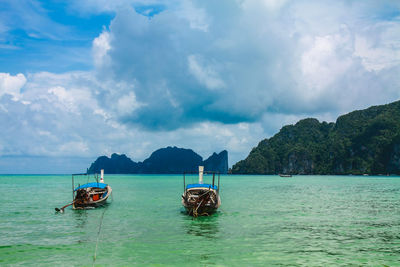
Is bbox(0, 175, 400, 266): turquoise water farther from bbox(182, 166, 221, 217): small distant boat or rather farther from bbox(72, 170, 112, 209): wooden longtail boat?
bbox(72, 170, 112, 209): wooden longtail boat

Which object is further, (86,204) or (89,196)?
(89,196)

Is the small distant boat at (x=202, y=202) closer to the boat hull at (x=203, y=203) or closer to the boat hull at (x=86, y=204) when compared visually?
the boat hull at (x=203, y=203)

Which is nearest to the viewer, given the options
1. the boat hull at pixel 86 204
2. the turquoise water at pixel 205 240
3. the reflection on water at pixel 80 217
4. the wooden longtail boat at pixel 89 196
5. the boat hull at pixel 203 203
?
the turquoise water at pixel 205 240

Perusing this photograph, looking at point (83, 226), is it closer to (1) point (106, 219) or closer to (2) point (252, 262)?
(1) point (106, 219)

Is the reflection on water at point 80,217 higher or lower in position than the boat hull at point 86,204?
lower

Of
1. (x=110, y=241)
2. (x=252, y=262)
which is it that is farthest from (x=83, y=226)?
(x=252, y=262)

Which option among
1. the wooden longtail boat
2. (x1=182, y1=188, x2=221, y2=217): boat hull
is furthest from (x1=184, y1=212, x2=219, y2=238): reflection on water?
the wooden longtail boat

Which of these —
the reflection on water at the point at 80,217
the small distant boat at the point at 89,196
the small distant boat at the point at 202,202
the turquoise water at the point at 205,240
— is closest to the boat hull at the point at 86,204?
the small distant boat at the point at 89,196

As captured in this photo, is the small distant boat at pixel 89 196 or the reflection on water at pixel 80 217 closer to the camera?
the reflection on water at pixel 80 217

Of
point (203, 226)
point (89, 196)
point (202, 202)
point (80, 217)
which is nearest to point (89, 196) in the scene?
point (89, 196)

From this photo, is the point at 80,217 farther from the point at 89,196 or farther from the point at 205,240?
the point at 205,240

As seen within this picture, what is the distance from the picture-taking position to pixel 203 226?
21.5m

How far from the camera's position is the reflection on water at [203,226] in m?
19.2

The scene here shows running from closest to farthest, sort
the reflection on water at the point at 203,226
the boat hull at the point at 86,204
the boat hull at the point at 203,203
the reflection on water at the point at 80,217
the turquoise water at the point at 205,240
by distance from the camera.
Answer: the turquoise water at the point at 205,240 → the reflection on water at the point at 203,226 → the reflection on water at the point at 80,217 → the boat hull at the point at 203,203 → the boat hull at the point at 86,204
